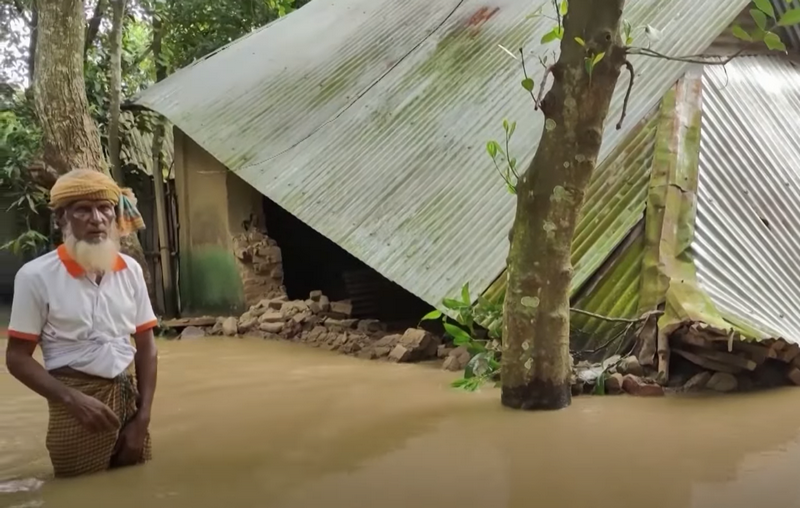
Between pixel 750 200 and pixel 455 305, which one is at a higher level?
pixel 750 200

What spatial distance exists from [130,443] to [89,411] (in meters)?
0.31

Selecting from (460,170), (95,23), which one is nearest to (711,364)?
(460,170)

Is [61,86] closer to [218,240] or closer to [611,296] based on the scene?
[218,240]

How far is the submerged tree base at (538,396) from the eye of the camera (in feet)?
14.1

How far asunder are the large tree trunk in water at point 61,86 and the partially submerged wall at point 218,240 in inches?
41.6

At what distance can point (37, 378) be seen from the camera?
313 cm

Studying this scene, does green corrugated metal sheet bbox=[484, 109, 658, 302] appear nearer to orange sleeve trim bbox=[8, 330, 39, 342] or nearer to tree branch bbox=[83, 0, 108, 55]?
orange sleeve trim bbox=[8, 330, 39, 342]

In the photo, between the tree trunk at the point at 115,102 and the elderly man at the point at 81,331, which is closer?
the elderly man at the point at 81,331

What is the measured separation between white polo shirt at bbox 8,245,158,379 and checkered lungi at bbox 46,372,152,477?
0.17 ft

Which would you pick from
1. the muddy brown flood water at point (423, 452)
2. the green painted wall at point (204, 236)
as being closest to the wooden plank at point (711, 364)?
the muddy brown flood water at point (423, 452)

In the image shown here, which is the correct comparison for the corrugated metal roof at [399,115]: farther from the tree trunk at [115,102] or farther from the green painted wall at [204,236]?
the tree trunk at [115,102]

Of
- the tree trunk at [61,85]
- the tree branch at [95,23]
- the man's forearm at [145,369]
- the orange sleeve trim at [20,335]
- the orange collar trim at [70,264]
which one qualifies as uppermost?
the tree branch at [95,23]

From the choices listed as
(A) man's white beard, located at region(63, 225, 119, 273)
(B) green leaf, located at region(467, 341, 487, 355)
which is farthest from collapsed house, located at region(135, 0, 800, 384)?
(A) man's white beard, located at region(63, 225, 119, 273)

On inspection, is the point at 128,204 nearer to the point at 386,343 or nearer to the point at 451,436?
the point at 451,436
